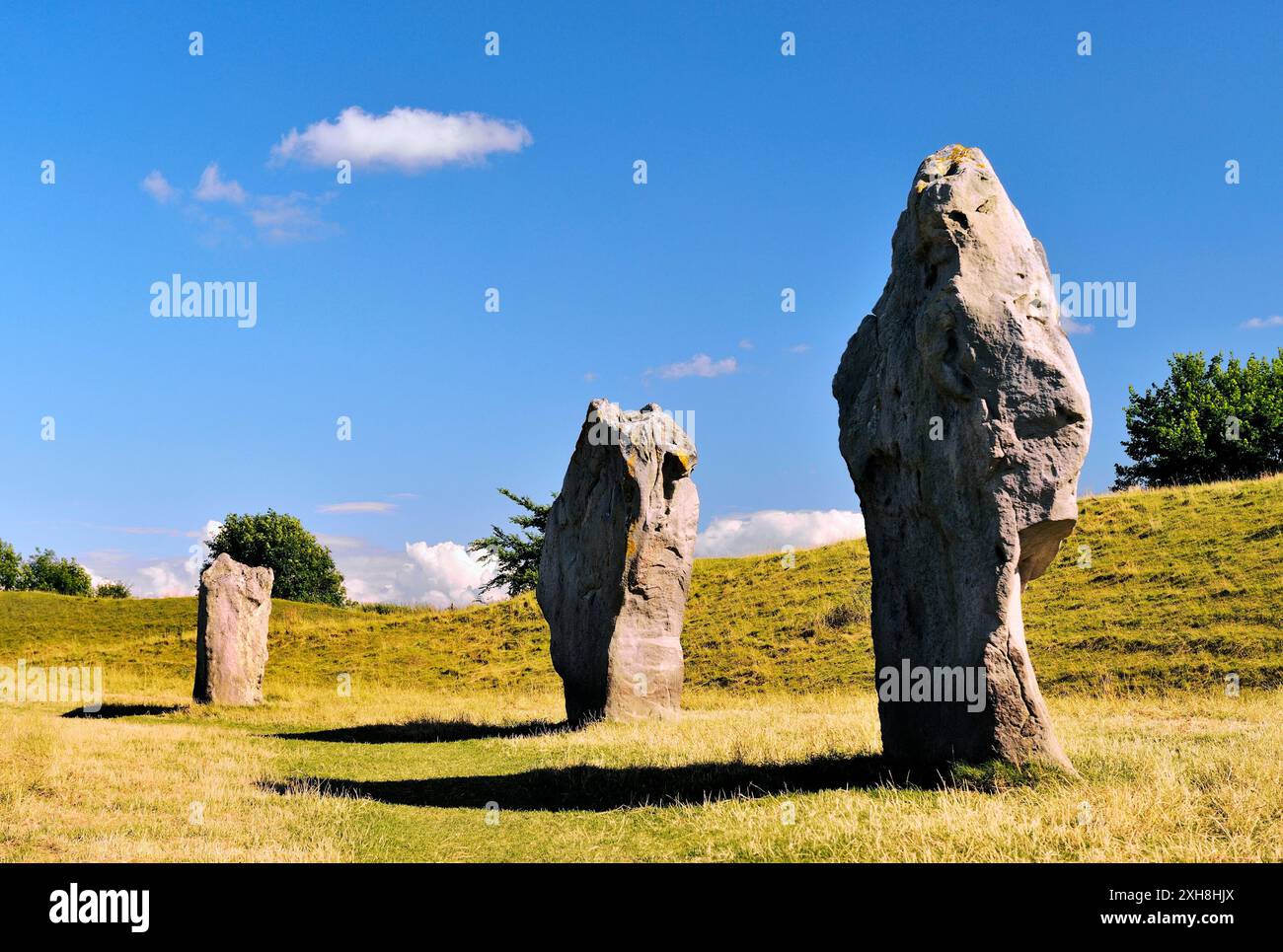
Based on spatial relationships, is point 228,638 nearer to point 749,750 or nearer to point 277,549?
point 749,750

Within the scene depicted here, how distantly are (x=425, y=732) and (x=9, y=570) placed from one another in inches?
2866

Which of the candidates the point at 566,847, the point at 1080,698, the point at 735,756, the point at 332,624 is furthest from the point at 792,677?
the point at 332,624

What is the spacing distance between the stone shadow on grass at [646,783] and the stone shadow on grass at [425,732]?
477cm

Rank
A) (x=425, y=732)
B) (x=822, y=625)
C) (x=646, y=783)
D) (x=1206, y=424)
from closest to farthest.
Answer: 1. (x=646, y=783)
2. (x=425, y=732)
3. (x=822, y=625)
4. (x=1206, y=424)

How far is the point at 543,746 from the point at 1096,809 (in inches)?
344

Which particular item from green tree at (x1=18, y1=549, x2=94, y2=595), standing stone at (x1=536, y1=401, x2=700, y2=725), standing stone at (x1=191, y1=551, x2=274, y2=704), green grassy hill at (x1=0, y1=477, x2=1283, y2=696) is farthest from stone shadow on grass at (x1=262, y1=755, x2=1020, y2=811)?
green tree at (x1=18, y1=549, x2=94, y2=595)

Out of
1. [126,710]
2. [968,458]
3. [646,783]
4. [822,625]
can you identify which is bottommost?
[126,710]

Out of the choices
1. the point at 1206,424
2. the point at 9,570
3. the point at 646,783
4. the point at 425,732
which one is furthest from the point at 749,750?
the point at 9,570

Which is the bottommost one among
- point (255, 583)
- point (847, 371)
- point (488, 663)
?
point (488, 663)

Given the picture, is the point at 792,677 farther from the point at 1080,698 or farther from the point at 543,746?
the point at 543,746

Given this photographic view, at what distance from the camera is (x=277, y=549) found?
68.4 meters

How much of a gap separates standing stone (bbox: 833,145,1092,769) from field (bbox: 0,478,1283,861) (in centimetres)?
63

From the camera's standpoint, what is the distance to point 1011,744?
9.23 meters
